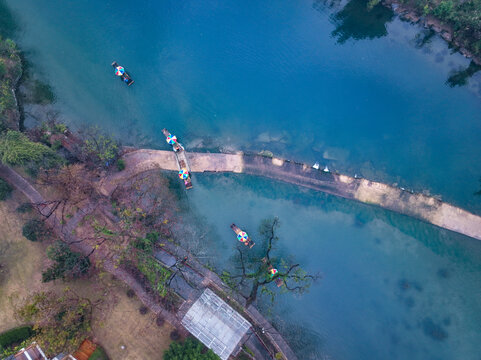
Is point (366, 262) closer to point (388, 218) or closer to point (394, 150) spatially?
point (388, 218)

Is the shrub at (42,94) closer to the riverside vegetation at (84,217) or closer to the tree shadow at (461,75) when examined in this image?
the riverside vegetation at (84,217)

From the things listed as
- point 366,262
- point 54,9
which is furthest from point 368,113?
point 54,9

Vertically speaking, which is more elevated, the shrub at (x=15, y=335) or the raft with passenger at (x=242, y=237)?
the raft with passenger at (x=242, y=237)

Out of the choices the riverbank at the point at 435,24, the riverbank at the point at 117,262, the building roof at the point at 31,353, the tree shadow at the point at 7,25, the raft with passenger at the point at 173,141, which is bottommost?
the building roof at the point at 31,353

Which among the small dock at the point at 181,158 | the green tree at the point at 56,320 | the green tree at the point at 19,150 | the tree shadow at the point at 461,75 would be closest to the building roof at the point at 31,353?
the green tree at the point at 56,320

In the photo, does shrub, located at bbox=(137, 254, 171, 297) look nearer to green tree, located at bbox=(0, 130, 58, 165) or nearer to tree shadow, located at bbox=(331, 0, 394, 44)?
green tree, located at bbox=(0, 130, 58, 165)

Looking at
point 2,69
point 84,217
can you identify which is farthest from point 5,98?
point 84,217

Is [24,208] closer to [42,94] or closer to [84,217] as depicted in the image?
[84,217]
